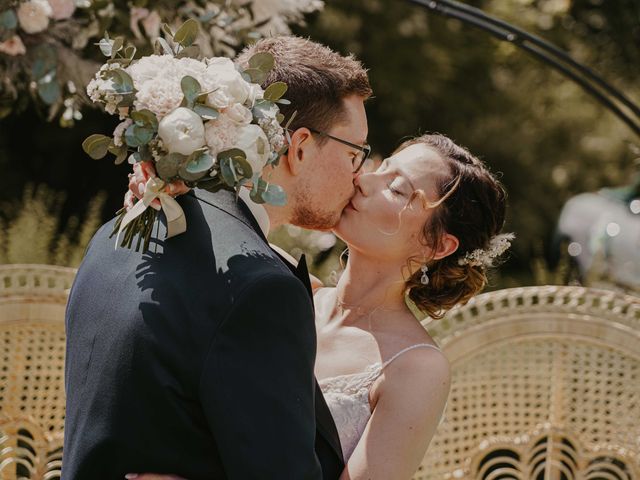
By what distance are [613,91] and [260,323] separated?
258 centimetres

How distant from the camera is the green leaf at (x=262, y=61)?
2.19m

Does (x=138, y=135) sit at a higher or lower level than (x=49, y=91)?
higher

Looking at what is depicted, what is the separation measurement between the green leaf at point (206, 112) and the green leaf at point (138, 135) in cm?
10

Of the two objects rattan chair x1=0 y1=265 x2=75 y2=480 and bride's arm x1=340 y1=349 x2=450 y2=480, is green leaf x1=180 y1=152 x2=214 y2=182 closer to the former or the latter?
bride's arm x1=340 y1=349 x2=450 y2=480

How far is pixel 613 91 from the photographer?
13.3 ft

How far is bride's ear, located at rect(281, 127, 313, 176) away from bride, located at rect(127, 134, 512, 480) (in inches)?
14.9

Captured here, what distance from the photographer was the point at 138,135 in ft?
6.66

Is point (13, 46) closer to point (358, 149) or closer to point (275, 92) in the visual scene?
point (358, 149)

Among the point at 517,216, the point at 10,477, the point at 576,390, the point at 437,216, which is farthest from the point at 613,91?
the point at 517,216

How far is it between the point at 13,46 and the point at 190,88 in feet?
6.20

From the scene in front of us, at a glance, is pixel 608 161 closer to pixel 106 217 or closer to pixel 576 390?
pixel 106 217

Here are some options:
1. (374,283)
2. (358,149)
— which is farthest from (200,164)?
(374,283)

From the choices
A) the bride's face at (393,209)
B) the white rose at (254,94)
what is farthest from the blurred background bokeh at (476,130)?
the white rose at (254,94)

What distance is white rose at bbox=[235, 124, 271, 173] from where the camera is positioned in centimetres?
204
